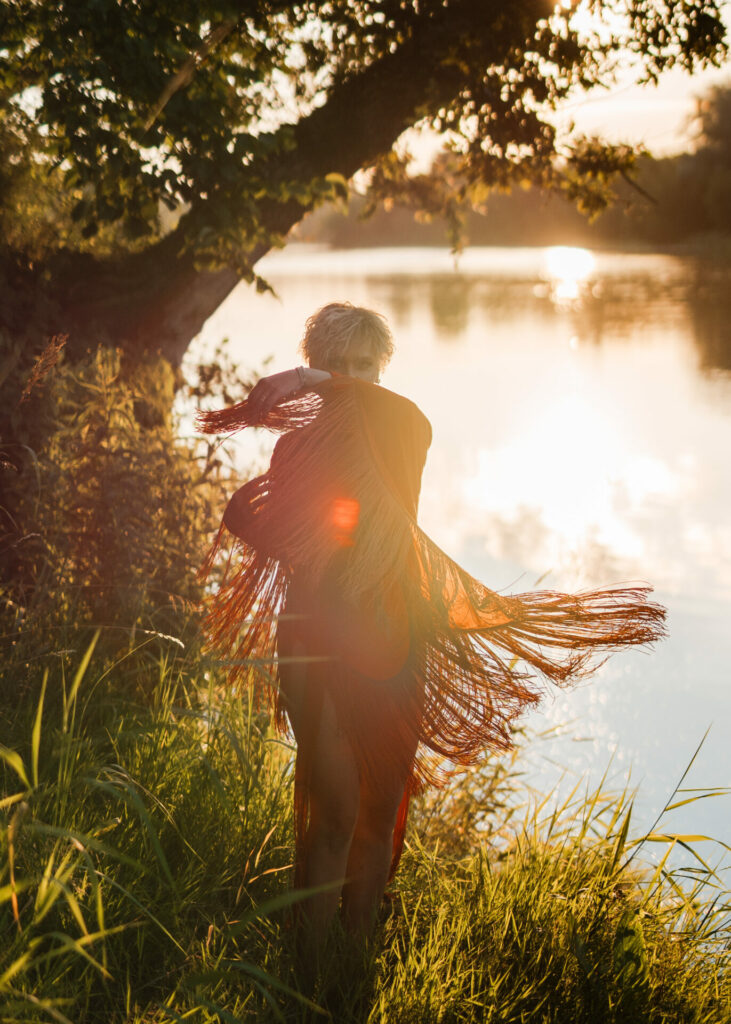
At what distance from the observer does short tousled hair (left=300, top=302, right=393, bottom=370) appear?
2.36 meters

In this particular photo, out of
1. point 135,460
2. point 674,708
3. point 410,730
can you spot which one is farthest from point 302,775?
point 674,708

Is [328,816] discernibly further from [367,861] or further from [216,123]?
[216,123]

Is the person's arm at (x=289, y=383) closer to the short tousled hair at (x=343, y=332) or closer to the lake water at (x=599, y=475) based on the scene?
the short tousled hair at (x=343, y=332)

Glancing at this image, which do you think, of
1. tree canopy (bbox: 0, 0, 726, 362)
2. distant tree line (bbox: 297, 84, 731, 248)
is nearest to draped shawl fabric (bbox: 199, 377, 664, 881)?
tree canopy (bbox: 0, 0, 726, 362)

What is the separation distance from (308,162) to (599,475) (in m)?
8.42

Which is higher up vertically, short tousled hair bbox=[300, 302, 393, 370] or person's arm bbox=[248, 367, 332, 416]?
short tousled hair bbox=[300, 302, 393, 370]

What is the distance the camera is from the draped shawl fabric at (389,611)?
2088mm

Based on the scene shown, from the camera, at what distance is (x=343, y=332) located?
7.73ft

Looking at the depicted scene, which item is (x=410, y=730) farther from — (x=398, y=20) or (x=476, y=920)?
(x=398, y=20)

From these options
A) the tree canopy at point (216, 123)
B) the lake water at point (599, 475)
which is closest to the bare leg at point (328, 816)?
the lake water at point (599, 475)

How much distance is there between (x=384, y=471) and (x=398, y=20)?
17.7 feet

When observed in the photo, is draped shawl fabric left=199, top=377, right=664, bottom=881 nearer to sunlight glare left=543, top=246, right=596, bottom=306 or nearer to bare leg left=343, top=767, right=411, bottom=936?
bare leg left=343, top=767, right=411, bottom=936

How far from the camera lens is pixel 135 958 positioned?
7.04ft

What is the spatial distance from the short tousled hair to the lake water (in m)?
0.23
